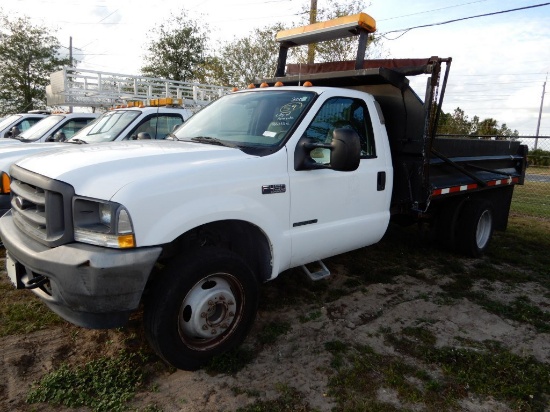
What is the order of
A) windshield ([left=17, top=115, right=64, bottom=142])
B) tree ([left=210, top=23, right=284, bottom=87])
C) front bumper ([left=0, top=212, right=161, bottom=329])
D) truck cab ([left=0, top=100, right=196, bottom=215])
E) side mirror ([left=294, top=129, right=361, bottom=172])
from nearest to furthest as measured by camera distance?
front bumper ([left=0, top=212, right=161, bottom=329]) → side mirror ([left=294, top=129, right=361, bottom=172]) → truck cab ([left=0, top=100, right=196, bottom=215]) → windshield ([left=17, top=115, right=64, bottom=142]) → tree ([left=210, top=23, right=284, bottom=87])

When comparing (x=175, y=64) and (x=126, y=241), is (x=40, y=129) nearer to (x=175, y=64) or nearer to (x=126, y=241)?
(x=126, y=241)

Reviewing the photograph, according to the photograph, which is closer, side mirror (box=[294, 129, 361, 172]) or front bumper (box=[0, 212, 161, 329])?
front bumper (box=[0, 212, 161, 329])

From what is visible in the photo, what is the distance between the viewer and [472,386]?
111 inches

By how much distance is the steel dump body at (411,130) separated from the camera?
13.9ft

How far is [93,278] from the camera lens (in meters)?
2.33

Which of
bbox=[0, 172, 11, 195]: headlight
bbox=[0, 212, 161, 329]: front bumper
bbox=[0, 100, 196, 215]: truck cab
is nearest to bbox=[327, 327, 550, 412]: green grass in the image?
bbox=[0, 212, 161, 329]: front bumper

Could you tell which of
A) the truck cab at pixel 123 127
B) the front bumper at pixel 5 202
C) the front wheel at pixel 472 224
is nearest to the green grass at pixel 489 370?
the front wheel at pixel 472 224

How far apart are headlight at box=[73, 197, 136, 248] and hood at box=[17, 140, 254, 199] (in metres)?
0.08

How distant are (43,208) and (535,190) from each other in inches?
594

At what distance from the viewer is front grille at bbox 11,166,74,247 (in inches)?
97.0

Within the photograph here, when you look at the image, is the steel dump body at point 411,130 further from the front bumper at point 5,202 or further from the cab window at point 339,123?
the front bumper at point 5,202

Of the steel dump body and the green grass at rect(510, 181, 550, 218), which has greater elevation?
the steel dump body

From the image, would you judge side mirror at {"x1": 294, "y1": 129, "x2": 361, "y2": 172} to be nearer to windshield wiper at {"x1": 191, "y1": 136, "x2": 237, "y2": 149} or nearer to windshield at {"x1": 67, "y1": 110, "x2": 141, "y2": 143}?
windshield wiper at {"x1": 191, "y1": 136, "x2": 237, "y2": 149}

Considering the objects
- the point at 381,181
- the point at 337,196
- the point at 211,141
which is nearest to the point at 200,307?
the point at 211,141
